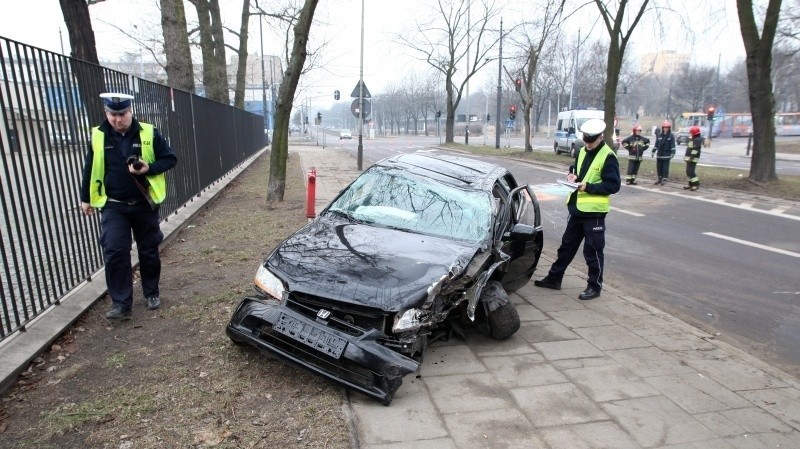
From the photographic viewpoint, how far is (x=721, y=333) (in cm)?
493

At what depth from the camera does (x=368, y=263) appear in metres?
3.59

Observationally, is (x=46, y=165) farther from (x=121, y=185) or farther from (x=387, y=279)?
(x=387, y=279)

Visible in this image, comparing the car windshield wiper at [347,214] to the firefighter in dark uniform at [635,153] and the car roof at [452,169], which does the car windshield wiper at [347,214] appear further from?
the firefighter in dark uniform at [635,153]

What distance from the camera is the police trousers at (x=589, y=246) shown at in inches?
216

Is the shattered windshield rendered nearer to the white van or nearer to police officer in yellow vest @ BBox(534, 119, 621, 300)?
police officer in yellow vest @ BBox(534, 119, 621, 300)

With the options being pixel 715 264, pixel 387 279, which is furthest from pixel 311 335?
pixel 715 264

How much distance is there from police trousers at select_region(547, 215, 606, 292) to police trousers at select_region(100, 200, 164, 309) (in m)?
4.22

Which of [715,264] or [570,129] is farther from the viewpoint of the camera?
[570,129]

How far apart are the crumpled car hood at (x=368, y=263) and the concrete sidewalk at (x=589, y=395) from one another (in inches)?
27.0

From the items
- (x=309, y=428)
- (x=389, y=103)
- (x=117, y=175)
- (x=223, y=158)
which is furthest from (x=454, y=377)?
(x=389, y=103)

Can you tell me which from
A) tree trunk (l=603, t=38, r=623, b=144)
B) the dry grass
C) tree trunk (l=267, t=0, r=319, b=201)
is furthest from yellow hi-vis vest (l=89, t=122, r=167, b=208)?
tree trunk (l=603, t=38, r=623, b=144)

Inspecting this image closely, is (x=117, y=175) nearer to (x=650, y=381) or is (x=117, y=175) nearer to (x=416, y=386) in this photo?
(x=416, y=386)

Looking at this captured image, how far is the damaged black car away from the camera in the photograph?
3.20 metres

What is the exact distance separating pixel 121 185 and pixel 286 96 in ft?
19.8
